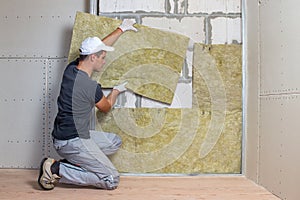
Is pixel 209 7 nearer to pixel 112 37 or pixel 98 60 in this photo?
pixel 112 37

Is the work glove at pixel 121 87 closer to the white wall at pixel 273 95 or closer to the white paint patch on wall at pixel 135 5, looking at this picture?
the white paint patch on wall at pixel 135 5

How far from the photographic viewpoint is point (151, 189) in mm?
2852

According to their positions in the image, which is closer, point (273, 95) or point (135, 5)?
point (273, 95)

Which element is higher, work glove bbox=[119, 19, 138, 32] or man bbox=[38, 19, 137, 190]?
work glove bbox=[119, 19, 138, 32]

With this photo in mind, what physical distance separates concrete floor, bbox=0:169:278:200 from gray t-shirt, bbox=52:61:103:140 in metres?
0.42

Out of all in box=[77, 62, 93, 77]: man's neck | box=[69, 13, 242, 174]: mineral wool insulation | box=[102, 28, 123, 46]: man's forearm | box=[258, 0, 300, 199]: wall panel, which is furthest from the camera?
box=[69, 13, 242, 174]: mineral wool insulation

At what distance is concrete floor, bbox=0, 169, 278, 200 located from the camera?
8.66ft

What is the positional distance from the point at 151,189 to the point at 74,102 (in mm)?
869

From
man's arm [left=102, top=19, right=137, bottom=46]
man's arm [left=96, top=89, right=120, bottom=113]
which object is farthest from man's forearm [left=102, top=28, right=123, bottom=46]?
man's arm [left=96, top=89, right=120, bottom=113]

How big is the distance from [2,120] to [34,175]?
60cm

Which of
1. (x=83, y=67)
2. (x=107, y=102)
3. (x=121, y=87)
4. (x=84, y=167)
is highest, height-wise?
(x=83, y=67)

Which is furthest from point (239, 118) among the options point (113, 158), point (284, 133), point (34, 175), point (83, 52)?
point (34, 175)

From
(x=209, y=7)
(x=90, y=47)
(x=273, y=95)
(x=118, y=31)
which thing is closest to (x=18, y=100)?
(x=90, y=47)

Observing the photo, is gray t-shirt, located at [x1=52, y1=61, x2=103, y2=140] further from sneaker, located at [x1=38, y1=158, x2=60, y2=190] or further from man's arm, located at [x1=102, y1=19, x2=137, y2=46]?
man's arm, located at [x1=102, y1=19, x2=137, y2=46]
